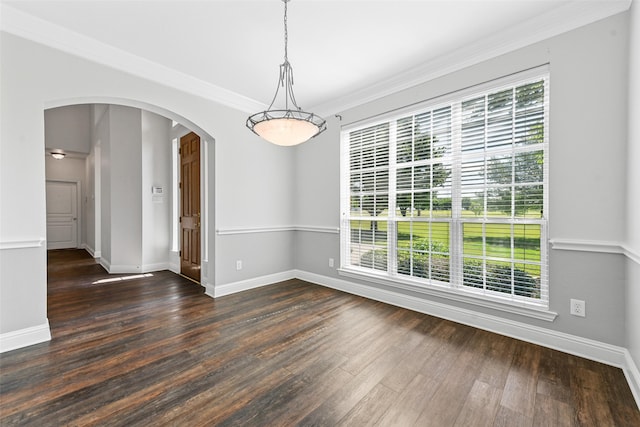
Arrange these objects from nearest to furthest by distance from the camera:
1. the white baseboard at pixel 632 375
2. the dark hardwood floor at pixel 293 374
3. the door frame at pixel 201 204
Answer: the dark hardwood floor at pixel 293 374 → the white baseboard at pixel 632 375 → the door frame at pixel 201 204

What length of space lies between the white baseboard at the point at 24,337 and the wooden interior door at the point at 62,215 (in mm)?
7564

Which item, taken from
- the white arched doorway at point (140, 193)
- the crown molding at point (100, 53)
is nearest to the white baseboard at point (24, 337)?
the crown molding at point (100, 53)

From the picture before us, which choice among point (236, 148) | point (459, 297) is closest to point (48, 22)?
point (236, 148)

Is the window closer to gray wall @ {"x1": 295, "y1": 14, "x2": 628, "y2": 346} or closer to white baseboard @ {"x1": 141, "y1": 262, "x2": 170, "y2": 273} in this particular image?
gray wall @ {"x1": 295, "y1": 14, "x2": 628, "y2": 346}

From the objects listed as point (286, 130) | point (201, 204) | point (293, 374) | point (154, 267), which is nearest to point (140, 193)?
point (154, 267)

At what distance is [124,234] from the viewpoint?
5.03 meters

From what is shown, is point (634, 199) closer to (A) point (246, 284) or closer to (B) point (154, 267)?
(A) point (246, 284)

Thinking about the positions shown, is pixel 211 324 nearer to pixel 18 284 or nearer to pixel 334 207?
pixel 18 284

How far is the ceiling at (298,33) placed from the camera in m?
2.14

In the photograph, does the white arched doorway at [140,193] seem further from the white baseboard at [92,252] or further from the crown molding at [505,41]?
the crown molding at [505,41]

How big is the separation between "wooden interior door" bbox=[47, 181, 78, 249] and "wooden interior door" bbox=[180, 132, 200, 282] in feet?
19.3

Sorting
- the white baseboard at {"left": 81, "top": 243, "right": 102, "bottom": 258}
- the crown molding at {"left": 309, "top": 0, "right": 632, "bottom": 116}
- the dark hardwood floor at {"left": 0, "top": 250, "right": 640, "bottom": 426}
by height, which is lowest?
the dark hardwood floor at {"left": 0, "top": 250, "right": 640, "bottom": 426}

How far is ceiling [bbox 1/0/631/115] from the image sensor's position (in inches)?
84.1

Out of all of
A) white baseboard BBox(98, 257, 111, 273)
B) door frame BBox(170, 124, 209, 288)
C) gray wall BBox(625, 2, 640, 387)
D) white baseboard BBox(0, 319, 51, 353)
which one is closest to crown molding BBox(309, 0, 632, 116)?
gray wall BBox(625, 2, 640, 387)
